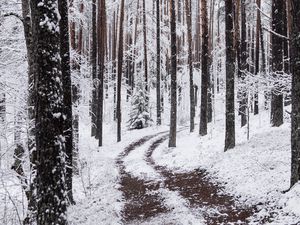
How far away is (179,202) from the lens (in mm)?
8891

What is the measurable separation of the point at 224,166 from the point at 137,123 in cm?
1695

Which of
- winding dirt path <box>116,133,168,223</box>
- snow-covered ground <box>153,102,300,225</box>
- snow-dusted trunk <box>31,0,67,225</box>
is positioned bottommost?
winding dirt path <box>116,133,168,223</box>

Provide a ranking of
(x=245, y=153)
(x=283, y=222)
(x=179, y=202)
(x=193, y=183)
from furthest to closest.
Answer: (x=245, y=153)
(x=193, y=183)
(x=179, y=202)
(x=283, y=222)

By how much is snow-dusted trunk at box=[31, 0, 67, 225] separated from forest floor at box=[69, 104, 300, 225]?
2.02 metres

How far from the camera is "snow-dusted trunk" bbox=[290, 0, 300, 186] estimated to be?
7.17m

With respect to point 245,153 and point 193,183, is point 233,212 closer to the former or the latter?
point 193,183

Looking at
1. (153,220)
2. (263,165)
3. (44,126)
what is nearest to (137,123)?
(263,165)

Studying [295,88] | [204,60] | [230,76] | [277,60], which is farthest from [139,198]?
[204,60]

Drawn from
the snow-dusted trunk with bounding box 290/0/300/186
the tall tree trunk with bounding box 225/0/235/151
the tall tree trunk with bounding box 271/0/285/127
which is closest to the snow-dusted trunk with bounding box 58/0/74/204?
the snow-dusted trunk with bounding box 290/0/300/186

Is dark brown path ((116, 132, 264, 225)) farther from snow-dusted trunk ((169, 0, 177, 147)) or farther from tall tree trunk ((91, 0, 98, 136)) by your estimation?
tall tree trunk ((91, 0, 98, 136))

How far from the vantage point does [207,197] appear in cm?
927

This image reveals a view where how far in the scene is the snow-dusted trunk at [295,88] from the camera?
7172 mm

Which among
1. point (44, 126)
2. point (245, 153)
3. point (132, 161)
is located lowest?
point (132, 161)

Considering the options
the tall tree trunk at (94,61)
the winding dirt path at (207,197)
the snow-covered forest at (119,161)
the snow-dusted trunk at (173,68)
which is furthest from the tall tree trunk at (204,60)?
the tall tree trunk at (94,61)
